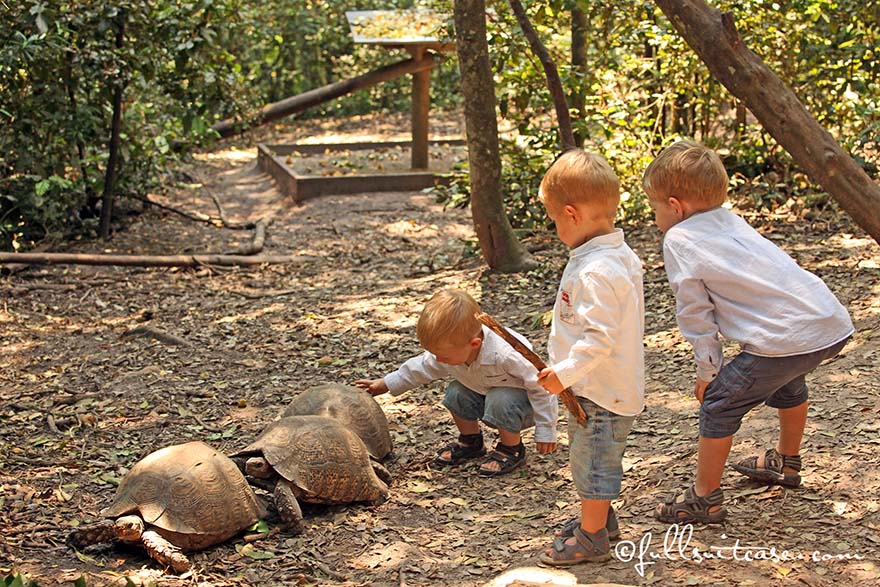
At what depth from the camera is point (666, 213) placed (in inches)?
138

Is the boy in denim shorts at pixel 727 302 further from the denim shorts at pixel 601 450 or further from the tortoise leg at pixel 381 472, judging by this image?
the tortoise leg at pixel 381 472

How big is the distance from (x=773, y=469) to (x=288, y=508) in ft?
6.41

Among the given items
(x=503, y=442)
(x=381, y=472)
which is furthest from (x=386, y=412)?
(x=503, y=442)

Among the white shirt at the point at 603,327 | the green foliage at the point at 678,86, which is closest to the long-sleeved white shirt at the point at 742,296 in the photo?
the white shirt at the point at 603,327

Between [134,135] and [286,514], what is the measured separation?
24.5ft

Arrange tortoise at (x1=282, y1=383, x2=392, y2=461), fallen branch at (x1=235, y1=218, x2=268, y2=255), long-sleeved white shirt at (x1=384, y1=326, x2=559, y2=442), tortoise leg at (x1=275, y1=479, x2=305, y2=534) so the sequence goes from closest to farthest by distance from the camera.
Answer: tortoise leg at (x1=275, y1=479, x2=305, y2=534) < long-sleeved white shirt at (x1=384, y1=326, x2=559, y2=442) < tortoise at (x1=282, y1=383, x2=392, y2=461) < fallen branch at (x1=235, y1=218, x2=268, y2=255)

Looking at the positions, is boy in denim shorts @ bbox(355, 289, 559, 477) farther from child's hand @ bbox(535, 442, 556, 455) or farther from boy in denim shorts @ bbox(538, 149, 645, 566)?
boy in denim shorts @ bbox(538, 149, 645, 566)

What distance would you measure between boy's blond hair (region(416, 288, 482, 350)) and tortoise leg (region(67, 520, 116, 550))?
143 centimetres

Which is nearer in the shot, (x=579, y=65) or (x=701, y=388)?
(x=701, y=388)

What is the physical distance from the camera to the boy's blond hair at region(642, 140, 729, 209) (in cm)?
339

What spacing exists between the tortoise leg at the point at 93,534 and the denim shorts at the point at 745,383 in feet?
7.50

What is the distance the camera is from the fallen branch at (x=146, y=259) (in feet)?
27.7

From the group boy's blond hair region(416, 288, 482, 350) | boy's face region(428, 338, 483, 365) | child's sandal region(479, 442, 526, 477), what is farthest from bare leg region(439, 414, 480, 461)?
boy's blond hair region(416, 288, 482, 350)

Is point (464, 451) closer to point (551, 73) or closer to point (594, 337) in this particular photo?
point (594, 337)
